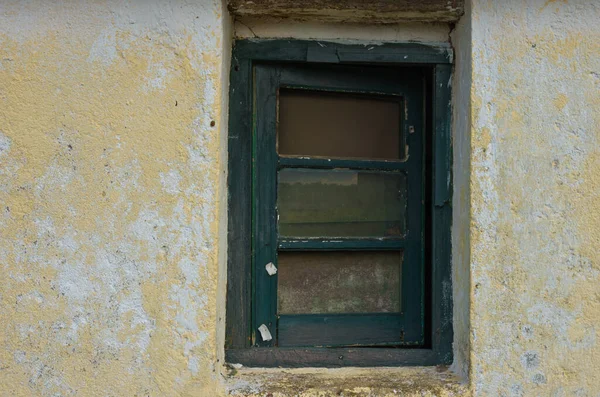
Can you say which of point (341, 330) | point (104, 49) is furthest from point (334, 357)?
point (104, 49)

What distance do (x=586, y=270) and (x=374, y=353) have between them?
28.3 inches

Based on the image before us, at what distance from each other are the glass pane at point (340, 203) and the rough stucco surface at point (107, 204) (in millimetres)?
344

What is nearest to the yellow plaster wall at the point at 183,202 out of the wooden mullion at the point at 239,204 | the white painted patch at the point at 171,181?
the white painted patch at the point at 171,181

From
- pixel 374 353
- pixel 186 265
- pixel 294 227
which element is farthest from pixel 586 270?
pixel 186 265

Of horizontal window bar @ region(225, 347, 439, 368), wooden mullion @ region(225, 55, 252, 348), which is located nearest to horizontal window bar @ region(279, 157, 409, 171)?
wooden mullion @ region(225, 55, 252, 348)

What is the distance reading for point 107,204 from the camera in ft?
5.16

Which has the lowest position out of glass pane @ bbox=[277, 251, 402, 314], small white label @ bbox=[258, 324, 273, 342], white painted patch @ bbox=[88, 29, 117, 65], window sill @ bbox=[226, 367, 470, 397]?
window sill @ bbox=[226, 367, 470, 397]

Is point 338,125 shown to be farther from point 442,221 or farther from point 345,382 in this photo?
point 345,382

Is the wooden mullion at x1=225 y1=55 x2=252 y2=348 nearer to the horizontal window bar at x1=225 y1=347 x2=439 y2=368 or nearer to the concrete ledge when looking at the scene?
the horizontal window bar at x1=225 y1=347 x2=439 y2=368

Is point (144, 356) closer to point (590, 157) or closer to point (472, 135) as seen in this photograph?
point (472, 135)

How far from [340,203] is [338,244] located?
0.15 m

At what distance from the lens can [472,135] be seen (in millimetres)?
1603

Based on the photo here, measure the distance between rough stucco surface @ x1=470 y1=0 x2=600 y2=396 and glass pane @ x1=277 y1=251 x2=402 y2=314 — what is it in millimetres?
349

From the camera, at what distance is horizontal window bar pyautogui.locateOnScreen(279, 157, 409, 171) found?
1.81 metres
